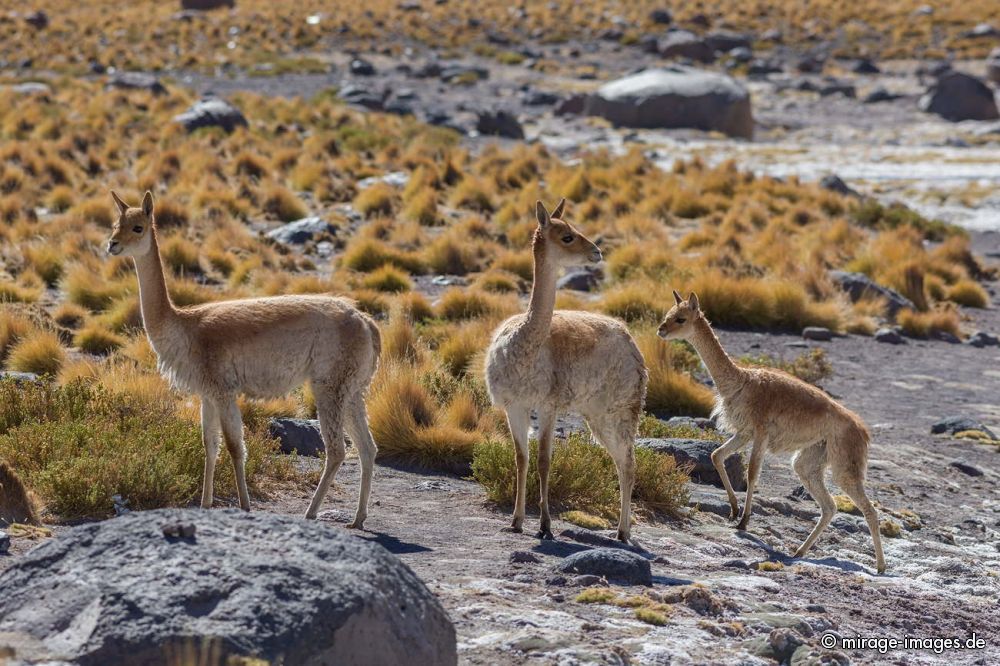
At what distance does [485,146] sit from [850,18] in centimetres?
3457

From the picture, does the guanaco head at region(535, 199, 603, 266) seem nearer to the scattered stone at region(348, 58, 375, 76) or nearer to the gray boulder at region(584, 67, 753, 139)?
the gray boulder at region(584, 67, 753, 139)

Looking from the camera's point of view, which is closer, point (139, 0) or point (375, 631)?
point (375, 631)

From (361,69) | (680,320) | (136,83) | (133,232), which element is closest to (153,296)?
(133,232)

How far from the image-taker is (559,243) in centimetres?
742

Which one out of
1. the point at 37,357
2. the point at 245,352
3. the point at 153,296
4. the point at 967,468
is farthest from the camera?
the point at 37,357

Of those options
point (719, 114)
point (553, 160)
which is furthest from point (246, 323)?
point (719, 114)

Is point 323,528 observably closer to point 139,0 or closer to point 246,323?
point 246,323

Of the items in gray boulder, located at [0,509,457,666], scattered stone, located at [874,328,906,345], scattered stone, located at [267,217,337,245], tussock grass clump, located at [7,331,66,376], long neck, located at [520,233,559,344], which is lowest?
scattered stone, located at [874,328,906,345]

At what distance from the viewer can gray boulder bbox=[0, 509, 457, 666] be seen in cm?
409

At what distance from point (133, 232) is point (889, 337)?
35.5 feet

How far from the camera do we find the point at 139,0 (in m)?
64.3

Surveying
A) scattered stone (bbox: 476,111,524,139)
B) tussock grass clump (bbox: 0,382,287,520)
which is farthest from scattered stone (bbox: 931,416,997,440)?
scattered stone (bbox: 476,111,524,139)

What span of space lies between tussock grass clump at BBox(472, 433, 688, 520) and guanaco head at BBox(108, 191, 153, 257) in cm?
263

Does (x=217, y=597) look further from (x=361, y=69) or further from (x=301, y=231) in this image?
(x=361, y=69)
